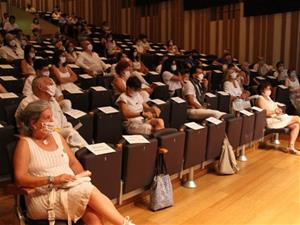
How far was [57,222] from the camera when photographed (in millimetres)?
2098

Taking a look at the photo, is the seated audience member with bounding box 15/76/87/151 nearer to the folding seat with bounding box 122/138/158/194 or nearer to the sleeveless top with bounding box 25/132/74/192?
the folding seat with bounding box 122/138/158/194

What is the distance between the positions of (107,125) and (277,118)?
251 cm

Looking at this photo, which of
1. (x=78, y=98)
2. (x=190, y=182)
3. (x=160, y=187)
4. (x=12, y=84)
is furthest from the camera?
(x=12, y=84)

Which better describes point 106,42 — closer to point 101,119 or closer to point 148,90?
point 148,90

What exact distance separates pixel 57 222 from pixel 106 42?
6999mm

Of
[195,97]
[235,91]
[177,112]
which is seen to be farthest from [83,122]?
[235,91]

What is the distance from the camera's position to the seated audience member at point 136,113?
3977mm

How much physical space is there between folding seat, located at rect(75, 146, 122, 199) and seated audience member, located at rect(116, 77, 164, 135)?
1.24 metres

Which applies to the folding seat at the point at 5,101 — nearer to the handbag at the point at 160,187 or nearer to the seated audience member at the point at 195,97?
the handbag at the point at 160,187

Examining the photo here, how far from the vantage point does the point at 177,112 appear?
188 inches

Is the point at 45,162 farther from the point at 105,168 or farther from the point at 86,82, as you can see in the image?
the point at 86,82

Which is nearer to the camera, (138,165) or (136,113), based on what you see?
(138,165)

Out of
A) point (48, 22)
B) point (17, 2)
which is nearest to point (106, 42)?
point (48, 22)

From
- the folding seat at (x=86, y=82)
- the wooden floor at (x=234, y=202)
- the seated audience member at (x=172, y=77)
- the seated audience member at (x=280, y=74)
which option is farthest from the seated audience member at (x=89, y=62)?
the seated audience member at (x=280, y=74)
